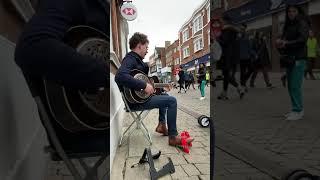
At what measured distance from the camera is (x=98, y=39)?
42 centimetres

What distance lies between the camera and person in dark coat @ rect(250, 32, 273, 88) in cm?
35

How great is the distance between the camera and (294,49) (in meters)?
0.36

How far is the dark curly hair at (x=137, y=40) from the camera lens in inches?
21.1

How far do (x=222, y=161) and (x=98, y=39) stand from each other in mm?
202

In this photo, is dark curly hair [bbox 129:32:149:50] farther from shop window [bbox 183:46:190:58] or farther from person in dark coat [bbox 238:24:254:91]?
person in dark coat [bbox 238:24:254:91]

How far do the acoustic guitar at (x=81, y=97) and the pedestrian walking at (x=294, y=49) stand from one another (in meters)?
0.19

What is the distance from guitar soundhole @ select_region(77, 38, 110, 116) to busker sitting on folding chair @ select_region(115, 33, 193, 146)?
0.30 feet

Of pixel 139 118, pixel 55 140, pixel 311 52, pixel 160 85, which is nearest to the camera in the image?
pixel 311 52

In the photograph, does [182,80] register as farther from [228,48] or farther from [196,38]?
[228,48]

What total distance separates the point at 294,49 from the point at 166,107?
35 cm

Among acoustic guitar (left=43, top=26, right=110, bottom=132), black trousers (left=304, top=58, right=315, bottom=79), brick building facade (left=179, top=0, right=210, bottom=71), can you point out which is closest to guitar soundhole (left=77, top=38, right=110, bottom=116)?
acoustic guitar (left=43, top=26, right=110, bottom=132)

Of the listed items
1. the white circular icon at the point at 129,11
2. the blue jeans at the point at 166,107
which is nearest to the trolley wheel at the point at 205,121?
the blue jeans at the point at 166,107

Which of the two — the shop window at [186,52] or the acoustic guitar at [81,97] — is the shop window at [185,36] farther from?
the acoustic guitar at [81,97]

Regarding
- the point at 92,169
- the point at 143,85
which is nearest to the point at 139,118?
the point at 143,85
